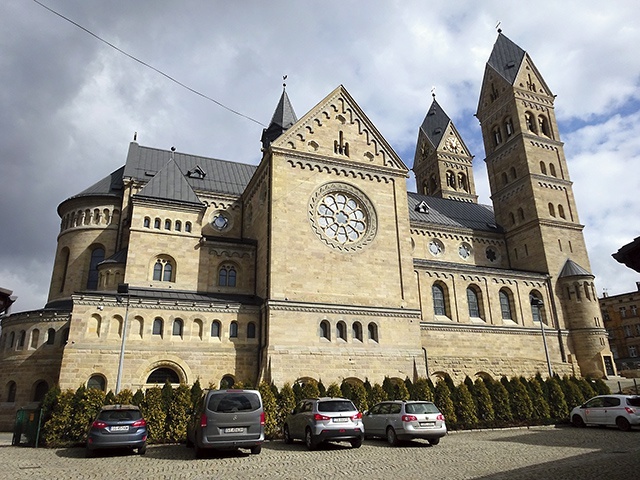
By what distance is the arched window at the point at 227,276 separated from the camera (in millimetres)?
30984

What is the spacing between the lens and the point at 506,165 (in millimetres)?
46688

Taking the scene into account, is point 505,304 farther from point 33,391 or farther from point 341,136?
point 33,391

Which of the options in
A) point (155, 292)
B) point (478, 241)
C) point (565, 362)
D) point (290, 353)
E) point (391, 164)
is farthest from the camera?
point (478, 241)

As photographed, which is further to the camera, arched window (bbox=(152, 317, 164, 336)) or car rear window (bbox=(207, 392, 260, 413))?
arched window (bbox=(152, 317, 164, 336))

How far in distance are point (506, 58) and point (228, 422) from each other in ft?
163

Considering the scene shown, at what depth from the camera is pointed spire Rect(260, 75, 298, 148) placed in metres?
49.3

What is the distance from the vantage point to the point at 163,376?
981 inches

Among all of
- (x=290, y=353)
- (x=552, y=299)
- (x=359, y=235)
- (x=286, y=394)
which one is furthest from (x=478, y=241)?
(x=286, y=394)

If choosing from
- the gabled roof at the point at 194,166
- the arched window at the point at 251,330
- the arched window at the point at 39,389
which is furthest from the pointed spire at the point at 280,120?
the arched window at the point at 39,389

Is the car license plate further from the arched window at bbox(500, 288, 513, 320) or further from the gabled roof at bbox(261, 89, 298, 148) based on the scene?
the gabled roof at bbox(261, 89, 298, 148)

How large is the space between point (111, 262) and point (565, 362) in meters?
35.0

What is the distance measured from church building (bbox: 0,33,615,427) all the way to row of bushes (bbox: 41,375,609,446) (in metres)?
4.27

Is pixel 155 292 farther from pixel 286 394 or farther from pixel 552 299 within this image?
pixel 552 299

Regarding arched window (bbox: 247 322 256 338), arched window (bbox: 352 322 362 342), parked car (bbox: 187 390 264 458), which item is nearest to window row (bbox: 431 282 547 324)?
arched window (bbox: 352 322 362 342)
